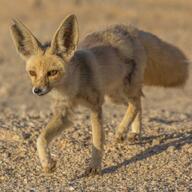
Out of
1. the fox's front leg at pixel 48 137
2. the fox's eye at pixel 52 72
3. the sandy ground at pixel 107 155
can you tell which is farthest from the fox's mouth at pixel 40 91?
the sandy ground at pixel 107 155

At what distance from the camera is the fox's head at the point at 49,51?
6449 mm

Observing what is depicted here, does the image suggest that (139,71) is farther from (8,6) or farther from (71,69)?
(8,6)

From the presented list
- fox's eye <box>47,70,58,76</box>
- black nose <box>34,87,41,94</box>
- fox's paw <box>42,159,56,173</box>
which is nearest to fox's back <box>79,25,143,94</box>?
fox's eye <box>47,70,58,76</box>

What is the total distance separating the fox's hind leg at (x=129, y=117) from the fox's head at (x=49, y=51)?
1228 millimetres

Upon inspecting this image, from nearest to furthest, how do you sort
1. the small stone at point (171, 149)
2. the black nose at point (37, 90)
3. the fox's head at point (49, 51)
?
the black nose at point (37, 90) < the fox's head at point (49, 51) < the small stone at point (171, 149)

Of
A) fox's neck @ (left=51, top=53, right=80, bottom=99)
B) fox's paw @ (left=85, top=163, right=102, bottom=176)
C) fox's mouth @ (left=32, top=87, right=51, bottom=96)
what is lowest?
fox's paw @ (left=85, top=163, right=102, bottom=176)

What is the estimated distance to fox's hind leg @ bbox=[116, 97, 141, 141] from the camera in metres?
7.47

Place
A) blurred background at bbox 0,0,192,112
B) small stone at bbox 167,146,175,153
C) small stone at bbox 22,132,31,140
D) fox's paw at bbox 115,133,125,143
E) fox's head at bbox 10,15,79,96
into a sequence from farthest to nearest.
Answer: blurred background at bbox 0,0,192,112 → small stone at bbox 22,132,31,140 → fox's paw at bbox 115,133,125,143 → small stone at bbox 167,146,175,153 → fox's head at bbox 10,15,79,96

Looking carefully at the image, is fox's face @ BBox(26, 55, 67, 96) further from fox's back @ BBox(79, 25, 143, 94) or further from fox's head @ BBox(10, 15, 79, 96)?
fox's back @ BBox(79, 25, 143, 94)

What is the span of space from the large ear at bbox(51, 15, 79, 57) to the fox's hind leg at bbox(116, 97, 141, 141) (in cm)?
129

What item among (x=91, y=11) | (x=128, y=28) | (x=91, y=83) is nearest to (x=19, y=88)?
(x=128, y=28)

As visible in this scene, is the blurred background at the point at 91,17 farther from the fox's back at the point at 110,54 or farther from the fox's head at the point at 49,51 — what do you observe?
the fox's head at the point at 49,51

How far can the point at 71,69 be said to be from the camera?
264 inches

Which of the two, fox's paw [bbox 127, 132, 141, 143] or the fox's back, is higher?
the fox's back
